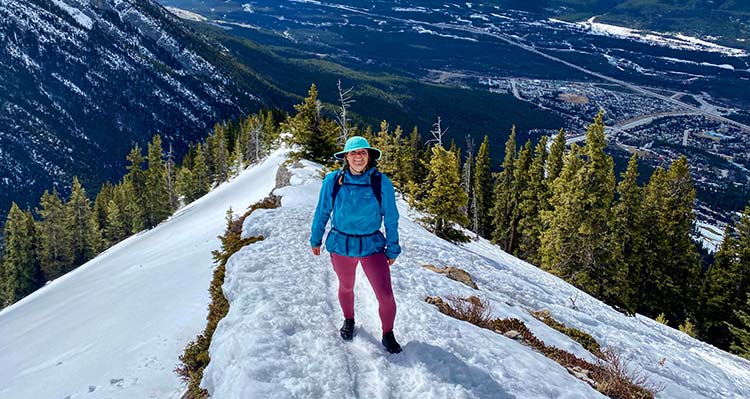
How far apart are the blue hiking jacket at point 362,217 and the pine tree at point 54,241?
60626 mm

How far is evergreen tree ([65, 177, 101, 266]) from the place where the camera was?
5744cm

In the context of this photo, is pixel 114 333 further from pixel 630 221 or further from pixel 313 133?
pixel 630 221

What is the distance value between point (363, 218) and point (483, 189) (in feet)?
166

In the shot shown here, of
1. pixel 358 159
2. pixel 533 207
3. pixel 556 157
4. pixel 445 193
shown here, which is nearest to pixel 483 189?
pixel 533 207

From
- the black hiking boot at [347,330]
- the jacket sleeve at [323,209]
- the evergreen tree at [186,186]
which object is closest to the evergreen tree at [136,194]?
the evergreen tree at [186,186]

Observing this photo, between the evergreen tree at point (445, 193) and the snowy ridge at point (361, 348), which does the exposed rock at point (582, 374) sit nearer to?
the snowy ridge at point (361, 348)

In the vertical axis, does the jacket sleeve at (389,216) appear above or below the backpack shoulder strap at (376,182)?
below

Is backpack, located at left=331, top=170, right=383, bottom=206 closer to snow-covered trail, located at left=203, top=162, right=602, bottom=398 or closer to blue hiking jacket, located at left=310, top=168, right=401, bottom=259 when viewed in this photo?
blue hiking jacket, located at left=310, top=168, right=401, bottom=259

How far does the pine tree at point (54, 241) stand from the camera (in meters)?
55.5

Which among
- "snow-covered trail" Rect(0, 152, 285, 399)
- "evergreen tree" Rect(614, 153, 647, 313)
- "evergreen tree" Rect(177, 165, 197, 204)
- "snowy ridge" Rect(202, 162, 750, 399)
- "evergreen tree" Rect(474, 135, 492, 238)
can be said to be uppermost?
"snowy ridge" Rect(202, 162, 750, 399)

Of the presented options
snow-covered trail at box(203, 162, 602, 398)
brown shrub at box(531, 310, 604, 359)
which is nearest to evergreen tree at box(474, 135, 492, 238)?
brown shrub at box(531, 310, 604, 359)

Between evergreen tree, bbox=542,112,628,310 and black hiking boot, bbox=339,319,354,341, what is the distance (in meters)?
24.1

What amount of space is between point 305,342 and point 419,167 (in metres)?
A: 48.5

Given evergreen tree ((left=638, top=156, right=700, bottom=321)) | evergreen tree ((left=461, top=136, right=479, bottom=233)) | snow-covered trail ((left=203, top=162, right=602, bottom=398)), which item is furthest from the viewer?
evergreen tree ((left=461, top=136, right=479, bottom=233))
